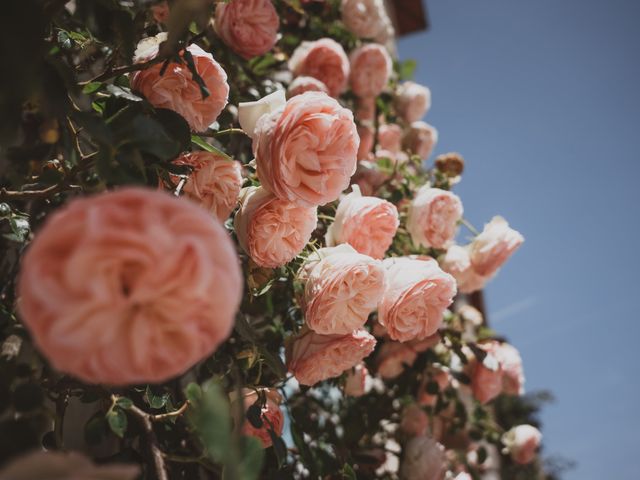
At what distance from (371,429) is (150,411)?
2.66 ft

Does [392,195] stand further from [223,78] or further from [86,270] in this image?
[86,270]

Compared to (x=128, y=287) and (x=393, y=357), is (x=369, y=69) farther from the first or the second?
(x=128, y=287)

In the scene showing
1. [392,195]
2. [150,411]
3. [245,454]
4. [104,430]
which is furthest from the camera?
[392,195]

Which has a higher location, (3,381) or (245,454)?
(245,454)

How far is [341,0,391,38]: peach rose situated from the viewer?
6.13ft

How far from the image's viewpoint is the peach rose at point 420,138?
2.03 meters

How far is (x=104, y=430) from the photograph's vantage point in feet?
2.54

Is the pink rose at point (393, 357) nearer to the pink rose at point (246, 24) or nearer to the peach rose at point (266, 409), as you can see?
Result: the peach rose at point (266, 409)

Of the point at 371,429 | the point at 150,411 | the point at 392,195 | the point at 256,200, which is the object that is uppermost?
the point at 256,200

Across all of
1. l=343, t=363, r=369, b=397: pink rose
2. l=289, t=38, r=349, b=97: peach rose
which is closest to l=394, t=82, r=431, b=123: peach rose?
l=289, t=38, r=349, b=97: peach rose

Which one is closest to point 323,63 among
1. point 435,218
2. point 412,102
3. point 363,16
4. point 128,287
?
point 363,16

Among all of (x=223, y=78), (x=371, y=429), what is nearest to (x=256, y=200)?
(x=223, y=78)

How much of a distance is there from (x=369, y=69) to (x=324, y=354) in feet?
3.96

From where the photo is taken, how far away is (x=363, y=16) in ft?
6.15
